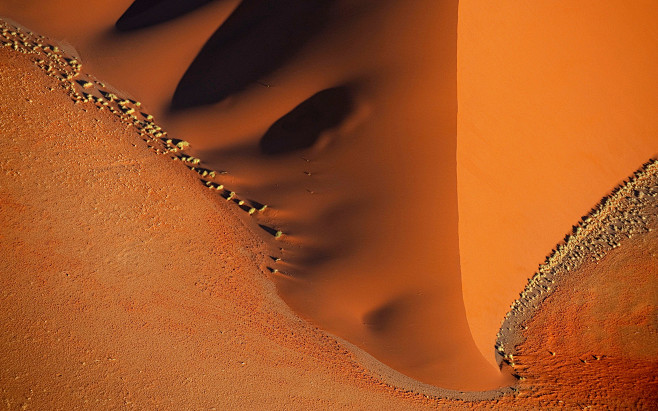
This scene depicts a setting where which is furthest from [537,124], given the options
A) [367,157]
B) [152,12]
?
[152,12]

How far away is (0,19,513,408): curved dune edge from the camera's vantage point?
8.01 m

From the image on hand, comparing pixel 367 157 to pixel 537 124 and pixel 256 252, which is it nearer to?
pixel 256 252

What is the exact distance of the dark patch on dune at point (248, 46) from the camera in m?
10.9

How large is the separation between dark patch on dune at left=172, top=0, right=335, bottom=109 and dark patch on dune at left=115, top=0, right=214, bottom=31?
3.89 feet

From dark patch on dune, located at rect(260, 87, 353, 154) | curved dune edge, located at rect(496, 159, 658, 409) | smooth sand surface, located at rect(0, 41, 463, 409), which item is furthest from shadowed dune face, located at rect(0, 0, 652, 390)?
smooth sand surface, located at rect(0, 41, 463, 409)

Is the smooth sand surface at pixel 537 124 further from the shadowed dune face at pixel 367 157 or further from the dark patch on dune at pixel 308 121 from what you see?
the dark patch on dune at pixel 308 121

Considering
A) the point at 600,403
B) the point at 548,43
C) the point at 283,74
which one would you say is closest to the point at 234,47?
the point at 283,74

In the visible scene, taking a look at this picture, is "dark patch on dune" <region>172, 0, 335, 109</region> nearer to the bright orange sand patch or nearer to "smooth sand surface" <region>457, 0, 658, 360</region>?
"smooth sand surface" <region>457, 0, 658, 360</region>

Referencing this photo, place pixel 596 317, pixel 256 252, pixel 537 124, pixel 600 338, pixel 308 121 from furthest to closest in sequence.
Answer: pixel 537 124 < pixel 308 121 < pixel 596 317 < pixel 256 252 < pixel 600 338

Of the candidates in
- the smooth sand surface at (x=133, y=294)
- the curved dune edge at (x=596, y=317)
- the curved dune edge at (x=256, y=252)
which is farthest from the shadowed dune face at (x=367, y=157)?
the smooth sand surface at (x=133, y=294)

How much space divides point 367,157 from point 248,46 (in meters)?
3.92

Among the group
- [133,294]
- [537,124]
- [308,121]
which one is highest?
[537,124]

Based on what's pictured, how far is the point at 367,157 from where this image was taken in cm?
968

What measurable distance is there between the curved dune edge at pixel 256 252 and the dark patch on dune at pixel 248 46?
1181mm
